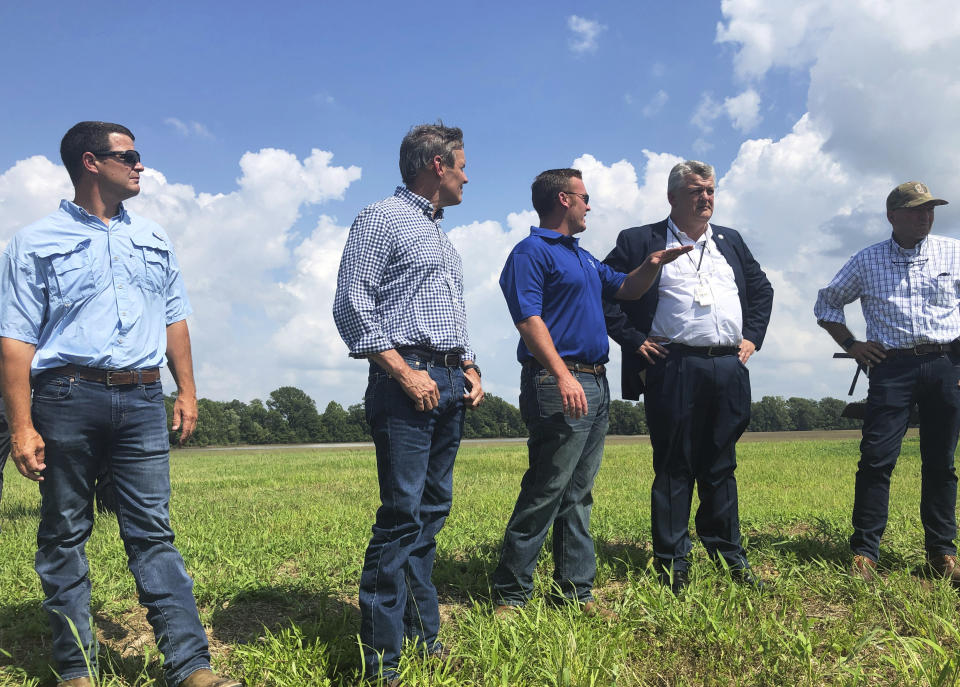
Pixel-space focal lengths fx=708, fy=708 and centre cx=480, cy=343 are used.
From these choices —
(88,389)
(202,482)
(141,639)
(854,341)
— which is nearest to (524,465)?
(202,482)

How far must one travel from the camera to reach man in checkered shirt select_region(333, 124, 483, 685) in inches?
117

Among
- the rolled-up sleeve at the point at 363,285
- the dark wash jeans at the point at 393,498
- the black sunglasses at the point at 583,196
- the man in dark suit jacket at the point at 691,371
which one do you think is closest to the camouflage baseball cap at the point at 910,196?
the man in dark suit jacket at the point at 691,371

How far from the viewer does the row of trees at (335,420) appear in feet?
196

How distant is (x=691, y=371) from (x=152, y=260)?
9.64 ft

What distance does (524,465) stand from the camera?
48.5 feet

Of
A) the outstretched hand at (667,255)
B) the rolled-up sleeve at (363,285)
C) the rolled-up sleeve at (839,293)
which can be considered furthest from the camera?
the rolled-up sleeve at (839,293)

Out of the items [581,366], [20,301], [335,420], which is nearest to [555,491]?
[581,366]

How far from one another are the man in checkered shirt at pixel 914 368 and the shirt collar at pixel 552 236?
2310 mm

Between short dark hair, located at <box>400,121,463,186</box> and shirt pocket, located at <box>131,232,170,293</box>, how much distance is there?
124 centimetres

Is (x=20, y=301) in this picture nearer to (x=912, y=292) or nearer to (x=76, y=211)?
(x=76, y=211)

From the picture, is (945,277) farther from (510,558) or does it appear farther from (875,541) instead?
(510,558)

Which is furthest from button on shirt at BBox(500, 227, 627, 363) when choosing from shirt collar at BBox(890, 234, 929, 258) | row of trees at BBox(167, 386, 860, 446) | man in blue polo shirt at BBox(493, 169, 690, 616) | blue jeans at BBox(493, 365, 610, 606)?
row of trees at BBox(167, 386, 860, 446)

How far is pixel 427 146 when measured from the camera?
130 inches

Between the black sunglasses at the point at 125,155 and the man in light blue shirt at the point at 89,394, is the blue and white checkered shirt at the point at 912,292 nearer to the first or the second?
the man in light blue shirt at the point at 89,394
